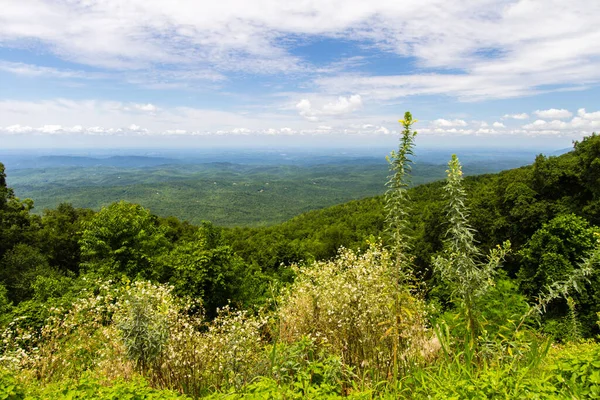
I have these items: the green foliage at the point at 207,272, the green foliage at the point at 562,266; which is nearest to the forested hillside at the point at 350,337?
the green foliage at the point at 562,266

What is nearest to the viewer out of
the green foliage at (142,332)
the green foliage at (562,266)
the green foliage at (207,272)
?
the green foliage at (142,332)

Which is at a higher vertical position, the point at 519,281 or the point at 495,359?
the point at 495,359

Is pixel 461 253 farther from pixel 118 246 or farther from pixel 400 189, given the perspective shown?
pixel 118 246

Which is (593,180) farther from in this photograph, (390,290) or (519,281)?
(390,290)

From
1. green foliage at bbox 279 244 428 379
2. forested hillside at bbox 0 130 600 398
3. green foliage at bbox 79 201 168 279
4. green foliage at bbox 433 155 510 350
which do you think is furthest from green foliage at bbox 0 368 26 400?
green foliage at bbox 79 201 168 279

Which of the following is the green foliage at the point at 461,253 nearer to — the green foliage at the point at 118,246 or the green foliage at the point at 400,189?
the green foliage at the point at 400,189

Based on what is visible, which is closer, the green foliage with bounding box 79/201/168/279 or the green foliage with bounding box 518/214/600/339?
the green foliage with bounding box 518/214/600/339

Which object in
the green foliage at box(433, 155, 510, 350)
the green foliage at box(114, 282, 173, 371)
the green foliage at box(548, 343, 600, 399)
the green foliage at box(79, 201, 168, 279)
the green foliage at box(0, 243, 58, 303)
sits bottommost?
the green foliage at box(0, 243, 58, 303)

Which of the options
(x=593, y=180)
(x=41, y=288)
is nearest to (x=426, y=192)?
(x=593, y=180)

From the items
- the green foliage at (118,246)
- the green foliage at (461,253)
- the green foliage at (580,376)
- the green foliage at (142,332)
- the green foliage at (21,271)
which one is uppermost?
the green foliage at (461,253)

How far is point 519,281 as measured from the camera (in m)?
13.9

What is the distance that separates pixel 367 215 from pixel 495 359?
41.6 meters

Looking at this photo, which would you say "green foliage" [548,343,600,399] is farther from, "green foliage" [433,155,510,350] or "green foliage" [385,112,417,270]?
"green foliage" [385,112,417,270]

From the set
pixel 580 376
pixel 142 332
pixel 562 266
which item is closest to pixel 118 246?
pixel 142 332
